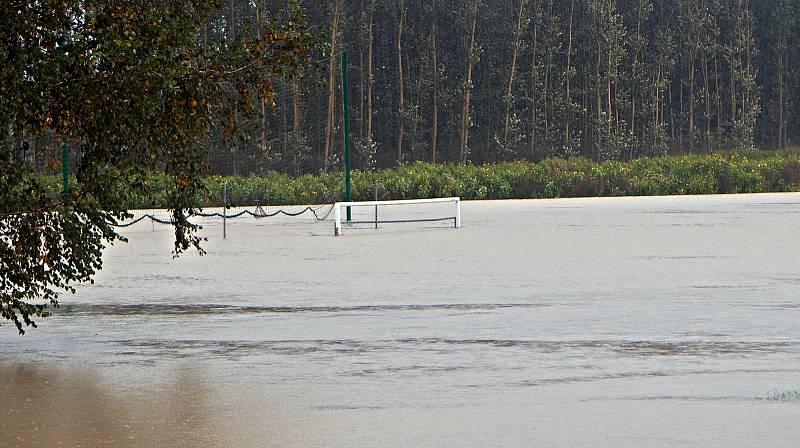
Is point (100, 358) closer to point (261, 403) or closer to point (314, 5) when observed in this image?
point (261, 403)

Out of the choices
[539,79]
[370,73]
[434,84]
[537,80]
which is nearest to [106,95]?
[370,73]

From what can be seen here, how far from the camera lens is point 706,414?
9688 millimetres

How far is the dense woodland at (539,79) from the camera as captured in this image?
328 feet

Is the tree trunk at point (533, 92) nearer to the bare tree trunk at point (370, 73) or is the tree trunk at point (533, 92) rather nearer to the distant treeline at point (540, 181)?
the bare tree trunk at point (370, 73)

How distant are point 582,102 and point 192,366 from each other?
344ft

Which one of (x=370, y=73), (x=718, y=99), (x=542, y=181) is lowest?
(x=542, y=181)

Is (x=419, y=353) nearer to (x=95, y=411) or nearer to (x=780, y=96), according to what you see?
(x=95, y=411)

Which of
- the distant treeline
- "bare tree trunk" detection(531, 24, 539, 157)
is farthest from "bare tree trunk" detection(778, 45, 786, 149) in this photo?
the distant treeline

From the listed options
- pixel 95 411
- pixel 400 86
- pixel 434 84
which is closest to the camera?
pixel 95 411

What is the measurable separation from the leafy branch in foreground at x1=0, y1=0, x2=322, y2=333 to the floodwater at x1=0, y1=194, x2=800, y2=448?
1164mm

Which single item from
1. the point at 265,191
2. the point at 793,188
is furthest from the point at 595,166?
the point at 265,191

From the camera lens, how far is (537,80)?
10488 cm

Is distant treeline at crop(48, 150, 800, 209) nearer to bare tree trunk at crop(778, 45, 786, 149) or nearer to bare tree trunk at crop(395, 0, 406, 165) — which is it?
bare tree trunk at crop(395, 0, 406, 165)

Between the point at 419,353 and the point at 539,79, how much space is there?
97026mm
